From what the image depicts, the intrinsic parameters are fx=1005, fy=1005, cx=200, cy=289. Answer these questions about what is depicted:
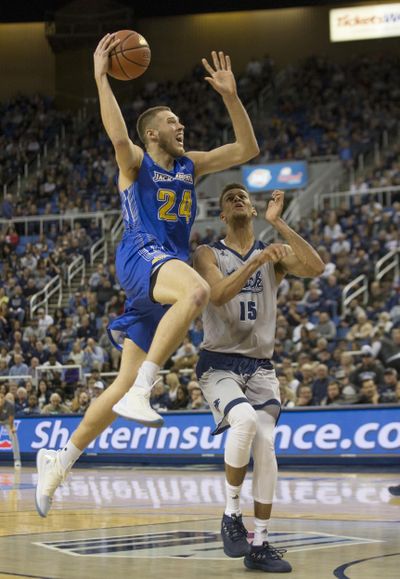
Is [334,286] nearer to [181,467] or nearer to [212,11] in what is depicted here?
[181,467]

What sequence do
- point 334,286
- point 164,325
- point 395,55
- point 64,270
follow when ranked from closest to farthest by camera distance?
point 164,325
point 334,286
point 64,270
point 395,55

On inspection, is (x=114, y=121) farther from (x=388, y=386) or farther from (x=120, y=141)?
(x=388, y=386)

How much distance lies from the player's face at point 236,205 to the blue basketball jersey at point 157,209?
274mm

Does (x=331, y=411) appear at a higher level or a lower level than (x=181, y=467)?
higher

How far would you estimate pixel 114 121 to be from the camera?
21.9ft

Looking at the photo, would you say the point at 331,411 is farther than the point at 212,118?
No

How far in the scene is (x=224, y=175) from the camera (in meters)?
28.6

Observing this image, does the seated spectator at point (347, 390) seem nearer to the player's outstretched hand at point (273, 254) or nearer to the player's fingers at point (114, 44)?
the player's outstretched hand at point (273, 254)

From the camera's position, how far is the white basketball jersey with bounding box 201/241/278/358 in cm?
677

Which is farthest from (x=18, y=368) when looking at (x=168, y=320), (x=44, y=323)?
(x=168, y=320)

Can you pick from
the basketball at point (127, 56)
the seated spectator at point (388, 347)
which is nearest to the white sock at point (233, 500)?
the basketball at point (127, 56)

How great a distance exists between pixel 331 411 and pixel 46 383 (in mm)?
7333

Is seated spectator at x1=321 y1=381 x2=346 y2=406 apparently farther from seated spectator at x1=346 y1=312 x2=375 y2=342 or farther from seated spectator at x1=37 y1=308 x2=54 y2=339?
seated spectator at x1=37 y1=308 x2=54 y2=339


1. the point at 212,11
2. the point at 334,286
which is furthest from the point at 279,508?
the point at 212,11
